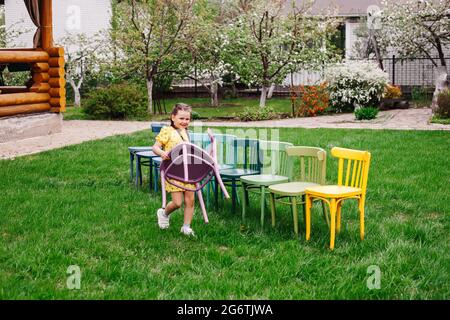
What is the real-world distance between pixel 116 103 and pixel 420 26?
891cm

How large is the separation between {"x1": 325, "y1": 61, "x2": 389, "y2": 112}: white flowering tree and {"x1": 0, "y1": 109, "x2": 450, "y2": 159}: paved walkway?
64 cm

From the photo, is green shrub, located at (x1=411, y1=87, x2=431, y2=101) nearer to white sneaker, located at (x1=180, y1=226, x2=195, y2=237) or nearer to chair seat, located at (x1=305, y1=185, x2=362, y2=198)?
chair seat, located at (x1=305, y1=185, x2=362, y2=198)

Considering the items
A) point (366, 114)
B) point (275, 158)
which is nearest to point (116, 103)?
point (366, 114)

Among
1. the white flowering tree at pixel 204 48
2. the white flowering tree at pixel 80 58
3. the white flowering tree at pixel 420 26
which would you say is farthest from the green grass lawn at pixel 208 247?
the white flowering tree at pixel 80 58

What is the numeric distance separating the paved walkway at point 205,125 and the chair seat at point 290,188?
19.8 ft

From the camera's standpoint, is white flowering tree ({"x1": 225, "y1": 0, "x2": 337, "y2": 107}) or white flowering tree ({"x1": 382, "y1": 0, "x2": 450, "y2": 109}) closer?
white flowering tree ({"x1": 225, "y1": 0, "x2": 337, "y2": 107})

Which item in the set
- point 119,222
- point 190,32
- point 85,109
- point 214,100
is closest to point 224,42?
point 190,32

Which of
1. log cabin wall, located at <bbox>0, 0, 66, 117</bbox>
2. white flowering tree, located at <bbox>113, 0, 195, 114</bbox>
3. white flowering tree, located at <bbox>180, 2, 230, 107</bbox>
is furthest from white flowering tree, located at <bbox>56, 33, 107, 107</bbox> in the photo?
log cabin wall, located at <bbox>0, 0, 66, 117</bbox>

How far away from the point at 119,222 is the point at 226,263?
5.31ft

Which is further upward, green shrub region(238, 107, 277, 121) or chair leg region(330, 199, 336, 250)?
green shrub region(238, 107, 277, 121)

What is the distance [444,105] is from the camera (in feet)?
49.9

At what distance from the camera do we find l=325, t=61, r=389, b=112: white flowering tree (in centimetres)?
1770

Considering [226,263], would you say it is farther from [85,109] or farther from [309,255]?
[85,109]

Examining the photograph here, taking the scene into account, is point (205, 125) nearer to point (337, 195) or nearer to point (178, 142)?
point (178, 142)
